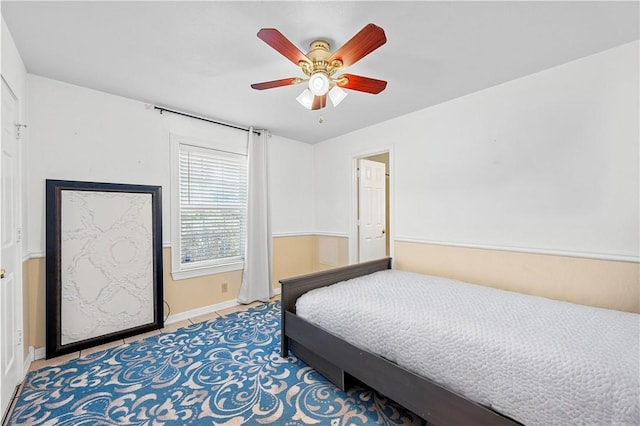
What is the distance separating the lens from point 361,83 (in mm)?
1971

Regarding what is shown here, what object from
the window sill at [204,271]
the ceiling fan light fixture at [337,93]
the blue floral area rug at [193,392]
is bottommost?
the blue floral area rug at [193,392]

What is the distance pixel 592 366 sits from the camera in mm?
1178

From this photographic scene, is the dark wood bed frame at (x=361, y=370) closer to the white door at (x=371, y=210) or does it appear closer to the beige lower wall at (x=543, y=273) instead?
the beige lower wall at (x=543, y=273)

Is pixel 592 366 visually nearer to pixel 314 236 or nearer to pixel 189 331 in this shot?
pixel 189 331

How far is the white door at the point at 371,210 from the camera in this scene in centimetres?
405

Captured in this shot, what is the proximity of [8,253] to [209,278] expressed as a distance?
1868 millimetres

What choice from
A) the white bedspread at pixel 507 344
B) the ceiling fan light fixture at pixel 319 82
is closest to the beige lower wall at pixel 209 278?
the white bedspread at pixel 507 344

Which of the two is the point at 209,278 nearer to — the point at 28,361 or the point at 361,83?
the point at 28,361

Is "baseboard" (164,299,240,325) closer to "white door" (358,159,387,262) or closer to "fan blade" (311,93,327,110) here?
"white door" (358,159,387,262)

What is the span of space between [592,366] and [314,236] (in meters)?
3.62

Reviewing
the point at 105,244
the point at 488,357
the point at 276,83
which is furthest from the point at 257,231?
the point at 488,357

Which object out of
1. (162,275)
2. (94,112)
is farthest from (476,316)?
(94,112)

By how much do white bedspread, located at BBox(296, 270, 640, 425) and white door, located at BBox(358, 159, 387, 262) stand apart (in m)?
1.86

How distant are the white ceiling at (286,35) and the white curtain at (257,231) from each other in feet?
3.52
